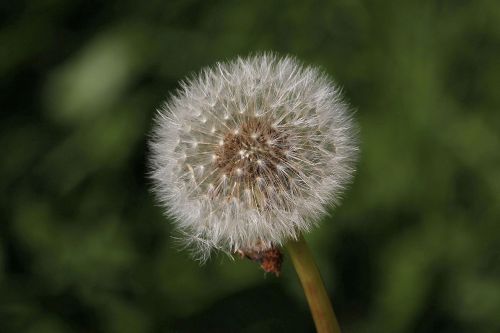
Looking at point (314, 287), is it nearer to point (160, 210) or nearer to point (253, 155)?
point (253, 155)

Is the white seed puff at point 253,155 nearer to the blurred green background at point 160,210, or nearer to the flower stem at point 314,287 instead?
the flower stem at point 314,287

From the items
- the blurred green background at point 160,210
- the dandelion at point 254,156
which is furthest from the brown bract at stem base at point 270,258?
the blurred green background at point 160,210

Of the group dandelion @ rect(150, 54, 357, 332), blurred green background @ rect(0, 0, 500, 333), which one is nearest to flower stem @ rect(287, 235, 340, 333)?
dandelion @ rect(150, 54, 357, 332)

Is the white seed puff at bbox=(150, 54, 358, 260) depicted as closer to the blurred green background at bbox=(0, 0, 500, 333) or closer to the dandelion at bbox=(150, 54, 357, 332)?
the dandelion at bbox=(150, 54, 357, 332)

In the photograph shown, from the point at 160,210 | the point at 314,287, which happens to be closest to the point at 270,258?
the point at 314,287
